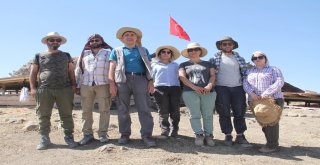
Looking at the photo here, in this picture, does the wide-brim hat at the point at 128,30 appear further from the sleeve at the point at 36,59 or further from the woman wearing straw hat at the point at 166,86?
the sleeve at the point at 36,59

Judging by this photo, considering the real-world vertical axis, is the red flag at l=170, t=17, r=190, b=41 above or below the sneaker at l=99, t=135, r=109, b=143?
above

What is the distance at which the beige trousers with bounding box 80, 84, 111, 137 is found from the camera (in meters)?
6.35

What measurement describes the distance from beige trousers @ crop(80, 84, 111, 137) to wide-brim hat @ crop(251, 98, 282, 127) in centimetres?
259

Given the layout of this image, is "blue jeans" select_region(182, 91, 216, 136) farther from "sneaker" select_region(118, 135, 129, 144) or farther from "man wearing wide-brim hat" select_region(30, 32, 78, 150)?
"man wearing wide-brim hat" select_region(30, 32, 78, 150)

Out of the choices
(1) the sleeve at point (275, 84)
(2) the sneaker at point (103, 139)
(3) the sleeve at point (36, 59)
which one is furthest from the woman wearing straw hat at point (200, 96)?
(3) the sleeve at point (36, 59)

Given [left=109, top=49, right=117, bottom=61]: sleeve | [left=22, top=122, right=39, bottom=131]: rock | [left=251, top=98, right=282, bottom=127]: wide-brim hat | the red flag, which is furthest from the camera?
the red flag

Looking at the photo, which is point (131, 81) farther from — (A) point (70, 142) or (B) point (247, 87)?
(B) point (247, 87)

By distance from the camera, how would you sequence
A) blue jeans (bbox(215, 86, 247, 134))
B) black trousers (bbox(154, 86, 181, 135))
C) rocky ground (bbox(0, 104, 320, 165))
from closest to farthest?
rocky ground (bbox(0, 104, 320, 165)) < blue jeans (bbox(215, 86, 247, 134)) < black trousers (bbox(154, 86, 181, 135))

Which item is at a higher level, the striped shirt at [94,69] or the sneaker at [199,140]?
the striped shirt at [94,69]

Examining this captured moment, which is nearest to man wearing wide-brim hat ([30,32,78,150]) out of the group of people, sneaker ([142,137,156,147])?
the group of people

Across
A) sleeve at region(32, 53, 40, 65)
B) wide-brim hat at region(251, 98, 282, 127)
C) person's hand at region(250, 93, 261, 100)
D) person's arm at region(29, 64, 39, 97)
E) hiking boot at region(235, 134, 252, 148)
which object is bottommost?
hiking boot at region(235, 134, 252, 148)

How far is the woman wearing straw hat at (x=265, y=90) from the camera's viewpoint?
20.1 ft

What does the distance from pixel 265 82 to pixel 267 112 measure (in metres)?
0.57

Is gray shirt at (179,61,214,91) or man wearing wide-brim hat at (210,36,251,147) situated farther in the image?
man wearing wide-brim hat at (210,36,251,147)
